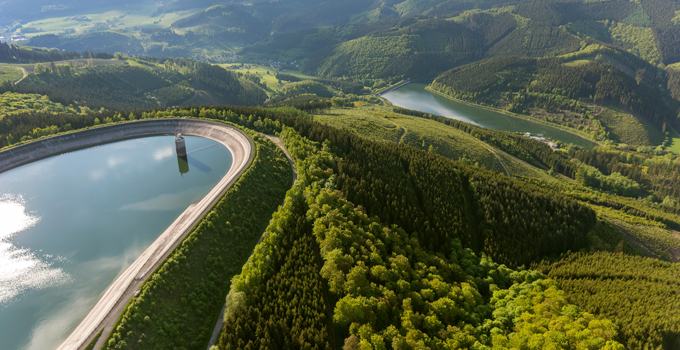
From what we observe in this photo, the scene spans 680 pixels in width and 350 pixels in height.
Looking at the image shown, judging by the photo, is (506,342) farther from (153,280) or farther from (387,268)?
(153,280)

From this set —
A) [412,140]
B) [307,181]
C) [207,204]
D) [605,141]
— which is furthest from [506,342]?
[605,141]

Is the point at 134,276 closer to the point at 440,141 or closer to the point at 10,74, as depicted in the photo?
the point at 440,141

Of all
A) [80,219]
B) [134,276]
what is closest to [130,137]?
[80,219]

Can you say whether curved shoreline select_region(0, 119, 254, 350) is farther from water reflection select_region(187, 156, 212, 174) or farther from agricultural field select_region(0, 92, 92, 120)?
agricultural field select_region(0, 92, 92, 120)

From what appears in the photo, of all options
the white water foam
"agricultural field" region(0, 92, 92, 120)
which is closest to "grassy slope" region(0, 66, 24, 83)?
"agricultural field" region(0, 92, 92, 120)

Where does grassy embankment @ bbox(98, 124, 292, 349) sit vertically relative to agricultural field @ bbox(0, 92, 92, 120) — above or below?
below
